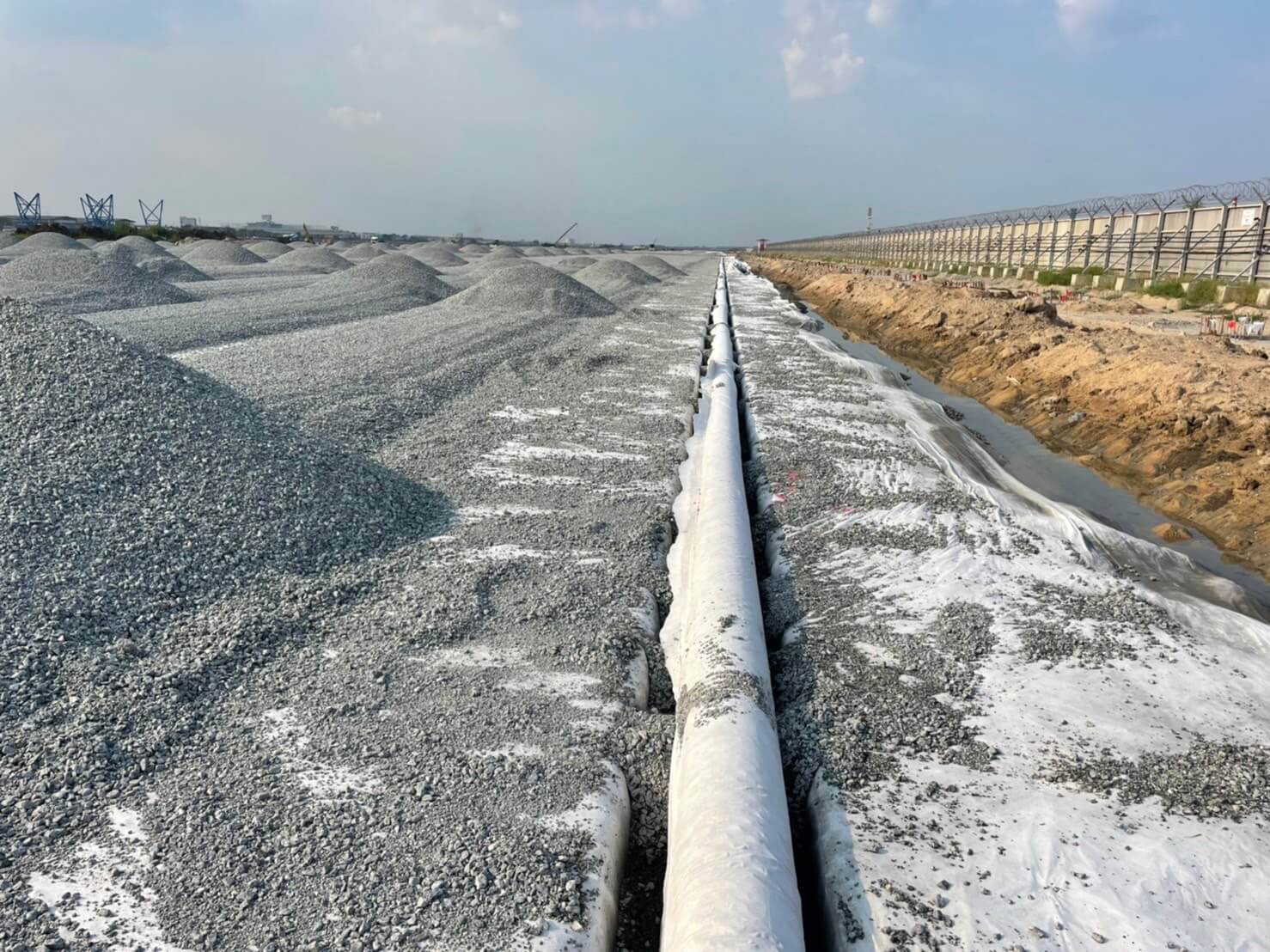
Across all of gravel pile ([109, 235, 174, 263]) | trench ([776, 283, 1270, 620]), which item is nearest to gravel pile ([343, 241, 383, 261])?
gravel pile ([109, 235, 174, 263])

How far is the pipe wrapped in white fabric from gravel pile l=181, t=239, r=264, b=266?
31.4 m

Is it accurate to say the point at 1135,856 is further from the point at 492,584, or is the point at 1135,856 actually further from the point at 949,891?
the point at 492,584

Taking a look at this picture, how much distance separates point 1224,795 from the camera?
2.93 m

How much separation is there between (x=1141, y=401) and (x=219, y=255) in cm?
3201

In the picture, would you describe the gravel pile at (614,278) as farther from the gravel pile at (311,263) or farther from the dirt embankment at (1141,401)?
the dirt embankment at (1141,401)

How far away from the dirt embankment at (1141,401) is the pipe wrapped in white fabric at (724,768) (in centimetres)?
467

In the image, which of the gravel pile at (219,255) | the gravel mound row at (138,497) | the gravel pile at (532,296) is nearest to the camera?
the gravel mound row at (138,497)

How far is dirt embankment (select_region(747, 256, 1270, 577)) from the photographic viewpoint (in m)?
7.36

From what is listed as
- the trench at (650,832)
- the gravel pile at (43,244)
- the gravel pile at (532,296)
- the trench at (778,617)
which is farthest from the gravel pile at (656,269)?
the trench at (650,832)

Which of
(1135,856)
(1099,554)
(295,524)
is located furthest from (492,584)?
(1099,554)

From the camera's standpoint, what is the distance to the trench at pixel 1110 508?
509cm

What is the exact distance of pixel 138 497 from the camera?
4.66 m

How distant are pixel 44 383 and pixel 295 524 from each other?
2.15 meters

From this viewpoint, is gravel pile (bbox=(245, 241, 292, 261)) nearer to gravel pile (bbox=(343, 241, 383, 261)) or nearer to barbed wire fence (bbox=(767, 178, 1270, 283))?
gravel pile (bbox=(343, 241, 383, 261))
